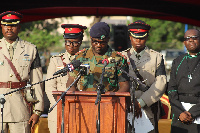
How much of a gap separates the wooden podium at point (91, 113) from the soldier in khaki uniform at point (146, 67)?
1377mm

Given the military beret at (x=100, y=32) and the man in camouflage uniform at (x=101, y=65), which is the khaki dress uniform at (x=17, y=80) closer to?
the man in camouflage uniform at (x=101, y=65)

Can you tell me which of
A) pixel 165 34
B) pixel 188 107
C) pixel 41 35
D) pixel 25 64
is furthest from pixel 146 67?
pixel 165 34

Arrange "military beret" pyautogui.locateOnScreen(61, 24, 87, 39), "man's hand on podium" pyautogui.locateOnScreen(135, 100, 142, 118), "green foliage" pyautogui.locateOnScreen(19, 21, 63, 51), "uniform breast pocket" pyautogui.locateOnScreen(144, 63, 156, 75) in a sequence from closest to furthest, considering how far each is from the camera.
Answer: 1. "man's hand on podium" pyautogui.locateOnScreen(135, 100, 142, 118)
2. "uniform breast pocket" pyautogui.locateOnScreen(144, 63, 156, 75)
3. "military beret" pyautogui.locateOnScreen(61, 24, 87, 39)
4. "green foliage" pyautogui.locateOnScreen(19, 21, 63, 51)

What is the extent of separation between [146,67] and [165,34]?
37.6 m

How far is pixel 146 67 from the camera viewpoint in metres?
5.77

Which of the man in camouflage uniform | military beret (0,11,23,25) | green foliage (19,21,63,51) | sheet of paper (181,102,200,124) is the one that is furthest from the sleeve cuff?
green foliage (19,21,63,51)

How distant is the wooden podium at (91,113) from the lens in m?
4.17

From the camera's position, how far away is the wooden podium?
13.7ft

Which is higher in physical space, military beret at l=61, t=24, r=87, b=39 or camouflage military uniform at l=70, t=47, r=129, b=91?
military beret at l=61, t=24, r=87, b=39

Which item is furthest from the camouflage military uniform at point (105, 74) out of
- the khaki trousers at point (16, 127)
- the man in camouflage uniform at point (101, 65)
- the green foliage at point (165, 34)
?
the green foliage at point (165, 34)

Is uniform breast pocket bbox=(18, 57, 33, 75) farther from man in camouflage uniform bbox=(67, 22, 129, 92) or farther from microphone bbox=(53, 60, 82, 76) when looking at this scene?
microphone bbox=(53, 60, 82, 76)

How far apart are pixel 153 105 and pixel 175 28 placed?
36.9 meters

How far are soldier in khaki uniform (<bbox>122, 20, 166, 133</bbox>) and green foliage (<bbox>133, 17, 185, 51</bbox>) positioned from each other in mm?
35097

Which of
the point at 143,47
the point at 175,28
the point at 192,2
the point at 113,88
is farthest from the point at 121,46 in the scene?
the point at 175,28
